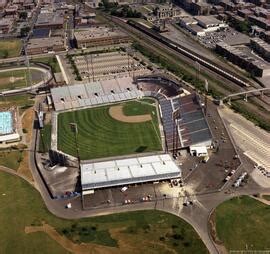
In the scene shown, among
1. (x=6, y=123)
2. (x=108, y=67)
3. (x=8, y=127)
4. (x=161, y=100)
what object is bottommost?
(x=108, y=67)

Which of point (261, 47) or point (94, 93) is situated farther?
point (261, 47)

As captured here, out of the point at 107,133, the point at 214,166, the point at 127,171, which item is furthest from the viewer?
the point at 107,133

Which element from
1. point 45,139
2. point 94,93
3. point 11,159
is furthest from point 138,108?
point 11,159

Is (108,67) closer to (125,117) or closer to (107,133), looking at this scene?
(125,117)

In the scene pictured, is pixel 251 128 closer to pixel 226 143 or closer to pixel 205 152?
pixel 226 143

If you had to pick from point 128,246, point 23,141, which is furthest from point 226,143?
point 23,141

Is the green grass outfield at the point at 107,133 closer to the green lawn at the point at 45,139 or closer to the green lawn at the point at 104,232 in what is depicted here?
the green lawn at the point at 45,139
